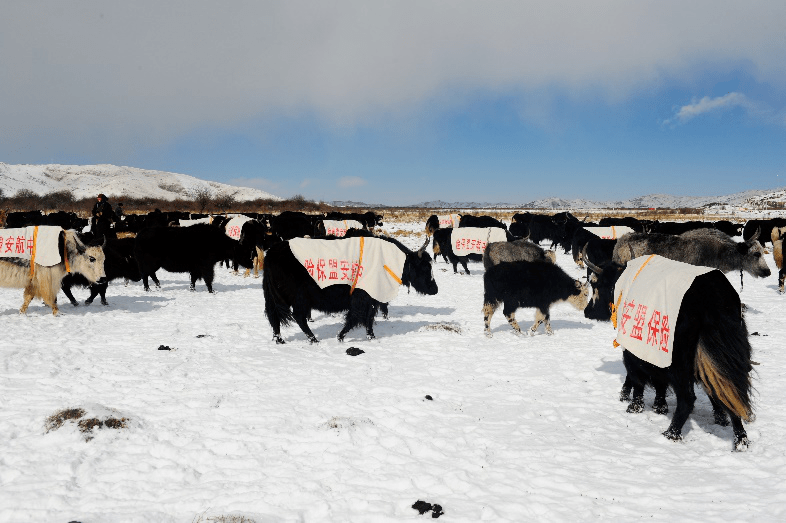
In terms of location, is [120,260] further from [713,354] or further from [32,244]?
[713,354]

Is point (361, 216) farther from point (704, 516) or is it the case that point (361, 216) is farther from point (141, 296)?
point (704, 516)

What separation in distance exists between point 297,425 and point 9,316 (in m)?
7.22

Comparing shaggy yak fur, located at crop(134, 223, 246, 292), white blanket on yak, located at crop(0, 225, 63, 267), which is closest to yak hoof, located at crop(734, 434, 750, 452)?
white blanket on yak, located at crop(0, 225, 63, 267)

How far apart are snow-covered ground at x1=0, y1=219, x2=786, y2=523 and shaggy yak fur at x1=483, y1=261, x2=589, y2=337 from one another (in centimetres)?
68

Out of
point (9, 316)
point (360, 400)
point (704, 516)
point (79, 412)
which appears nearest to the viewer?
point (704, 516)

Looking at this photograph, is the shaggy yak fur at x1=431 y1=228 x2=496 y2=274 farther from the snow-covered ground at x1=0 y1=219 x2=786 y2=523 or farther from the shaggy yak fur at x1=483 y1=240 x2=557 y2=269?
the snow-covered ground at x1=0 y1=219 x2=786 y2=523

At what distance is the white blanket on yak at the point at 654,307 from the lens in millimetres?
3721

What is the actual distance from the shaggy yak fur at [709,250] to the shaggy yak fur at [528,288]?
2470 mm

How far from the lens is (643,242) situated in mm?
9656

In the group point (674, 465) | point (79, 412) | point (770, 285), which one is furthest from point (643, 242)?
point (79, 412)

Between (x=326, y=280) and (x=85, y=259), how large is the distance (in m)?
5.65

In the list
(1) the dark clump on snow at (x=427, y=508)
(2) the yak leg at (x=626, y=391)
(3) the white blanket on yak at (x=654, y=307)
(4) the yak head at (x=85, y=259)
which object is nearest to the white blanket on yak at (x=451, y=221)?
(4) the yak head at (x=85, y=259)

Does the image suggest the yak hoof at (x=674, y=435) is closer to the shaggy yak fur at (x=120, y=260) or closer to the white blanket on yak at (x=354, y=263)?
the white blanket on yak at (x=354, y=263)

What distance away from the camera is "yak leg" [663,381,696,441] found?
3811 millimetres
